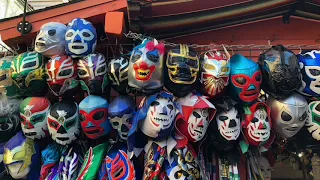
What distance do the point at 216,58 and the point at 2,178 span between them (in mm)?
2198

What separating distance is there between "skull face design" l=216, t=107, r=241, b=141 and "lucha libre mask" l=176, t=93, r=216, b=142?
0.09 m

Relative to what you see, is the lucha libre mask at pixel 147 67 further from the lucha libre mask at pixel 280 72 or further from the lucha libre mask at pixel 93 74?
the lucha libre mask at pixel 280 72

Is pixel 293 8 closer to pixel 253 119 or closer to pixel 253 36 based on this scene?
→ pixel 253 36

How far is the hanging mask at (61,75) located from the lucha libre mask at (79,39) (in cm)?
10

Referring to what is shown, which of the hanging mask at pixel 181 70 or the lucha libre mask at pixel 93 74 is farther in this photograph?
the lucha libre mask at pixel 93 74

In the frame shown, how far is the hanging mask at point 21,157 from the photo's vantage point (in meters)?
3.16

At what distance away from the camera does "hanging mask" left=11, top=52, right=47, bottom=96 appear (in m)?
3.17

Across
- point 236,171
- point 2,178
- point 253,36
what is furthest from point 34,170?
point 253,36

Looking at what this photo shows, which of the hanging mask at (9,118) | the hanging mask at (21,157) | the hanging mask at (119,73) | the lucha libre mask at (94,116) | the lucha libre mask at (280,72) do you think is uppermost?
the lucha libre mask at (280,72)

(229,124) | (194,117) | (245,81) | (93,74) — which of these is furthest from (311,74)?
(93,74)

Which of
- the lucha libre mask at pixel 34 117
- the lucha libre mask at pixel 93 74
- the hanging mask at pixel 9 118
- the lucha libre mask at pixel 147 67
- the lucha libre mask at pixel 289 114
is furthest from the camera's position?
the hanging mask at pixel 9 118

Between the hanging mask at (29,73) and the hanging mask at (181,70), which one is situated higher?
the hanging mask at (181,70)

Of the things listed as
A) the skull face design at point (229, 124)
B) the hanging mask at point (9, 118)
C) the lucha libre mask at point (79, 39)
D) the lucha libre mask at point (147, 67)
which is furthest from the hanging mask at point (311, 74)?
the hanging mask at point (9, 118)

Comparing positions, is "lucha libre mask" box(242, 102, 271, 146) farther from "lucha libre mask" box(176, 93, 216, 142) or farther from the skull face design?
"lucha libre mask" box(176, 93, 216, 142)
